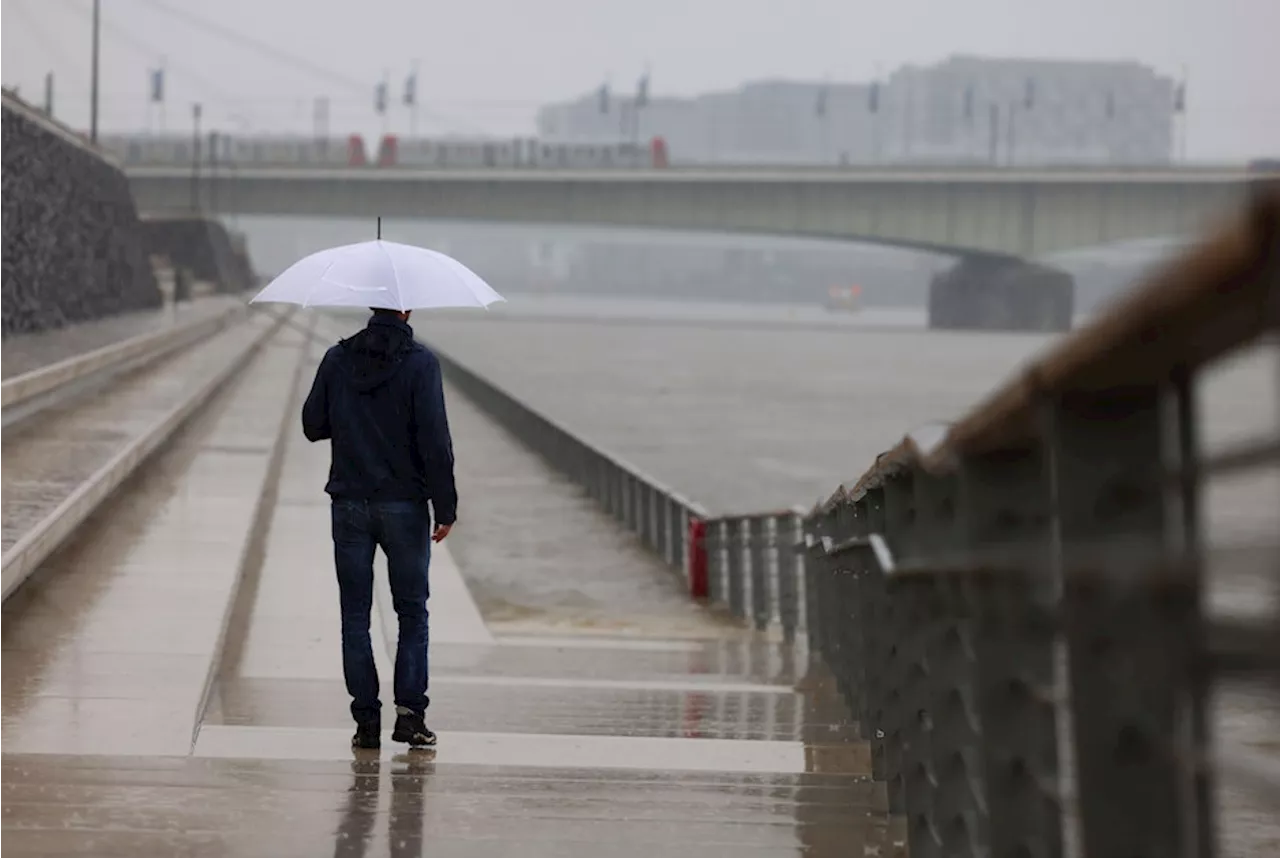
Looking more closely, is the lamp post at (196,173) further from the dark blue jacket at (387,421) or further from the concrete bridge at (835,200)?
the dark blue jacket at (387,421)

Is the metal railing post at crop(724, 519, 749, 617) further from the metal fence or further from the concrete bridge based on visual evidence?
the concrete bridge

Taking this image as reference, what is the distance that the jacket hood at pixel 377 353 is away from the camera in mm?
7316

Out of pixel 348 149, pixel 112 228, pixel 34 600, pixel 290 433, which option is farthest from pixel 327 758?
pixel 348 149

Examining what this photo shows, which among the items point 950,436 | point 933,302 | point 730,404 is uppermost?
point 933,302

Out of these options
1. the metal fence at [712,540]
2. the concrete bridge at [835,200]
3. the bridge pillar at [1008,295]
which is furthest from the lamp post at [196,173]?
the metal fence at [712,540]

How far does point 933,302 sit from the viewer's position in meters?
121

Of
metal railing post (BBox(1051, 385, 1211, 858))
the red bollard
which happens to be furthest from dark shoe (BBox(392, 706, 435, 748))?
the red bollard

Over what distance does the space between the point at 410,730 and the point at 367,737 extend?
0.15m

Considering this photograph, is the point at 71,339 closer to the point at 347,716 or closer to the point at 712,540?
the point at 712,540

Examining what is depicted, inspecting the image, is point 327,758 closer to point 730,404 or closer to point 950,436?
point 950,436

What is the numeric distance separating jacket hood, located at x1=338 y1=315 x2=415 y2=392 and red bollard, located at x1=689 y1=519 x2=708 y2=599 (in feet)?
38.0

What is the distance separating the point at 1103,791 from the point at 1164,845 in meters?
0.14

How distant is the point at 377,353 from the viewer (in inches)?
289

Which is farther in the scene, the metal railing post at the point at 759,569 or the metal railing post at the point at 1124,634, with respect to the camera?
the metal railing post at the point at 759,569
